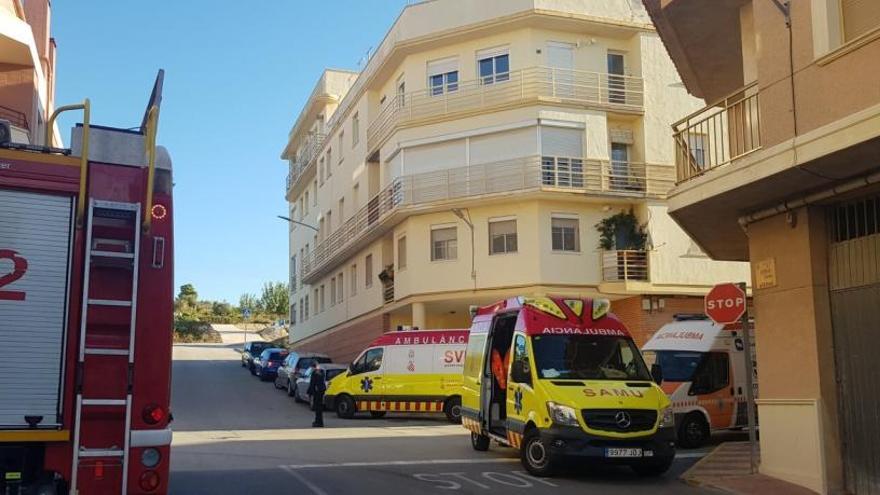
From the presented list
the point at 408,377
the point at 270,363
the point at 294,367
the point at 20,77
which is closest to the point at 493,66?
the point at 408,377

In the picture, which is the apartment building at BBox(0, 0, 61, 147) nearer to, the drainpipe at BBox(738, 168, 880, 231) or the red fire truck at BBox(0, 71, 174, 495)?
the red fire truck at BBox(0, 71, 174, 495)

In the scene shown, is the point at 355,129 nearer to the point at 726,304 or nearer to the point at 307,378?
the point at 307,378

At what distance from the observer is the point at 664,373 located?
692 inches

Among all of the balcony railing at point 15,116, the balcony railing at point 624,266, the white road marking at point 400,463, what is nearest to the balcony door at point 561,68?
the balcony railing at point 624,266

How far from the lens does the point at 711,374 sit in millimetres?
17375

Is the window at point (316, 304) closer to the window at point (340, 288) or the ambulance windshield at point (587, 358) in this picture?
the window at point (340, 288)

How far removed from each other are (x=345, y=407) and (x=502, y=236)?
27.5 feet

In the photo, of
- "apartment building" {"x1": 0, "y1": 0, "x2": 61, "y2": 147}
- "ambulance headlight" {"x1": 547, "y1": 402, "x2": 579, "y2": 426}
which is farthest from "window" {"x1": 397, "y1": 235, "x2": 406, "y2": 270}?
"ambulance headlight" {"x1": 547, "y1": 402, "x2": 579, "y2": 426}

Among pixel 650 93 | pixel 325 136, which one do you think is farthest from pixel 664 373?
pixel 325 136

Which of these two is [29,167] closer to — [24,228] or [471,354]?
[24,228]

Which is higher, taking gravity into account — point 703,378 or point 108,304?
point 108,304

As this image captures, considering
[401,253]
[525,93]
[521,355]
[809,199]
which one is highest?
[525,93]

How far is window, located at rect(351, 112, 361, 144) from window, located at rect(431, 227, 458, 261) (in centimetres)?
954

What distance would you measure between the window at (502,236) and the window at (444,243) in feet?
4.63
